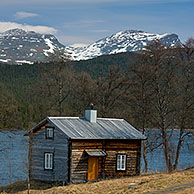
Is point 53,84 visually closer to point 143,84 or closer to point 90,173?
point 143,84

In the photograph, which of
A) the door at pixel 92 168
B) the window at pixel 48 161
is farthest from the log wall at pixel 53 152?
the door at pixel 92 168

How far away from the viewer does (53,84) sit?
40594 mm

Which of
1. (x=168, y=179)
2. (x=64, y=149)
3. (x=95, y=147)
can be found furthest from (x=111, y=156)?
(x=168, y=179)

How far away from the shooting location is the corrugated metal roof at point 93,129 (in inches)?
1234

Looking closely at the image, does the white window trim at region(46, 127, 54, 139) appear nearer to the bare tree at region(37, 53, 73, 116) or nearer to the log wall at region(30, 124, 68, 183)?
the log wall at region(30, 124, 68, 183)

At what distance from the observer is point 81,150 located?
102 feet

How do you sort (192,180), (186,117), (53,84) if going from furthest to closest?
(53,84) < (186,117) < (192,180)

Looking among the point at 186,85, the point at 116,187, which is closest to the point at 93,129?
the point at 116,187

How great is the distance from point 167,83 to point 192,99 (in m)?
2.84

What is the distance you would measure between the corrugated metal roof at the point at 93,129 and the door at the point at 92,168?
1.76 meters

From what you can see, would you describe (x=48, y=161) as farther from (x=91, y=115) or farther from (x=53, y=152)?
(x=91, y=115)

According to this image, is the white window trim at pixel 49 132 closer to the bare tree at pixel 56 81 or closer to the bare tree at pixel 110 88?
the bare tree at pixel 56 81

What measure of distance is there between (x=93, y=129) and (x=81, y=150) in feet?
8.12

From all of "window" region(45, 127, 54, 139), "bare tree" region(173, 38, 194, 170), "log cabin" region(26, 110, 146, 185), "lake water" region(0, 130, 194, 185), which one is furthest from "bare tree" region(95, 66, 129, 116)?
"window" region(45, 127, 54, 139)
